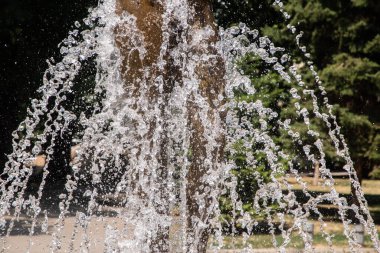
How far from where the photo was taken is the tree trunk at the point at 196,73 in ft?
13.7

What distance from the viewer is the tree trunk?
416 cm

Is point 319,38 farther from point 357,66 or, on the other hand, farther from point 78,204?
point 78,204

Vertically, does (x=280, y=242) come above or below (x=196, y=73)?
below

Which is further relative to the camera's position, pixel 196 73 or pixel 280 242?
pixel 280 242

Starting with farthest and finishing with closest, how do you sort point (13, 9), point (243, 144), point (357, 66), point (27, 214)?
point (357, 66)
point (27, 214)
point (243, 144)
point (13, 9)

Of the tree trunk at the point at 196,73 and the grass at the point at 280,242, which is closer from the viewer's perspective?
the tree trunk at the point at 196,73

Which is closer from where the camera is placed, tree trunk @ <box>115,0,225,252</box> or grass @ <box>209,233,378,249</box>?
tree trunk @ <box>115,0,225,252</box>

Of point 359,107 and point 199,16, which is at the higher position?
point 359,107

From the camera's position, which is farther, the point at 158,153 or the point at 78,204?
the point at 78,204

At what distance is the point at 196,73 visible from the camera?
13.9 ft

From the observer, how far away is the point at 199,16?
14.3 feet

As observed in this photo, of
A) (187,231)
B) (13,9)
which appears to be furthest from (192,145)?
(13,9)

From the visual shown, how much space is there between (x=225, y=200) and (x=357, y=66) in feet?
17.1

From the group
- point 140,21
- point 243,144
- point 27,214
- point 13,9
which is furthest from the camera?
point 27,214
